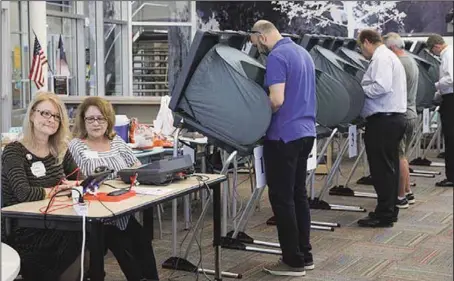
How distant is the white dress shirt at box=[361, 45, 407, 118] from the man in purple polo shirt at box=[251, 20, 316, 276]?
122cm

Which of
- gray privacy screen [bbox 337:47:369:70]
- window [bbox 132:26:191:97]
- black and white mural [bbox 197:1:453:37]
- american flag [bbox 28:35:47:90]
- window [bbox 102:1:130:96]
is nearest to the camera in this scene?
gray privacy screen [bbox 337:47:369:70]

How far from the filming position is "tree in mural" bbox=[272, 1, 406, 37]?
11484 millimetres

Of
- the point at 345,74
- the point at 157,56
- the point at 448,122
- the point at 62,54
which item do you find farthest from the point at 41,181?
the point at 157,56

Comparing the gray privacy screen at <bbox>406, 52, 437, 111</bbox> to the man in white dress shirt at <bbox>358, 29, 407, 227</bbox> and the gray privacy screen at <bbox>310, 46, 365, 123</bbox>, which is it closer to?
the gray privacy screen at <bbox>310, 46, 365, 123</bbox>

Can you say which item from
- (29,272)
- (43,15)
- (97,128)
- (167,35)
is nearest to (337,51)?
(97,128)

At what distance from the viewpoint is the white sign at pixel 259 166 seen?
354 centimetres

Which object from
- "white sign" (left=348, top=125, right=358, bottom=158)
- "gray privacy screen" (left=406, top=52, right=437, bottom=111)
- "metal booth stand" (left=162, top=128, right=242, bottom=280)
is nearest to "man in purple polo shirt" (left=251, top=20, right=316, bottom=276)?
"metal booth stand" (left=162, top=128, right=242, bottom=280)

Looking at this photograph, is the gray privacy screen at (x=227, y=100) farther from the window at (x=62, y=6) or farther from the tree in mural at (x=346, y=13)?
the tree in mural at (x=346, y=13)

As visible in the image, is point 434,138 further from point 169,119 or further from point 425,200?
point 169,119

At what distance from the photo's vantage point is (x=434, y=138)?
27.6 feet

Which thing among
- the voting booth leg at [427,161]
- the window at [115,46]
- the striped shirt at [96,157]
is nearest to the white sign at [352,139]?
the striped shirt at [96,157]

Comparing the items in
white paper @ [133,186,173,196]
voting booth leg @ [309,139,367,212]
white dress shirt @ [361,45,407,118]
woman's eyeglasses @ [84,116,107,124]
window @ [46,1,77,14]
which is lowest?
voting booth leg @ [309,139,367,212]

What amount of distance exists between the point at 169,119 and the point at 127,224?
2.03 meters

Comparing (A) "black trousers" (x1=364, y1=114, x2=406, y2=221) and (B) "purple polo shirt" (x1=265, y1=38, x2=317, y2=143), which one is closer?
(B) "purple polo shirt" (x1=265, y1=38, x2=317, y2=143)
